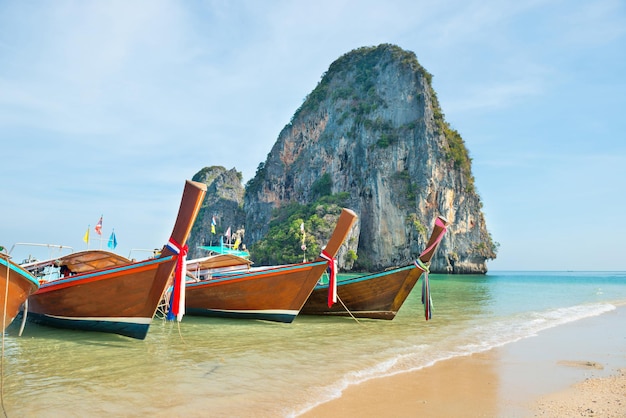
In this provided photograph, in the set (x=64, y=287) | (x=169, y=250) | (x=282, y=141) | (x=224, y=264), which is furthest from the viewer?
(x=282, y=141)

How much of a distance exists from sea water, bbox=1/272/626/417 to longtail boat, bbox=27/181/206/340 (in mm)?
336

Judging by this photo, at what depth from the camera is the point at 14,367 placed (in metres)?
6.43

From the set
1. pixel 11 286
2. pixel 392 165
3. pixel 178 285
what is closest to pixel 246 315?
pixel 178 285

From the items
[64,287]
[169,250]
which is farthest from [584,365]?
[64,287]

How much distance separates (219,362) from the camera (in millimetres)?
6781

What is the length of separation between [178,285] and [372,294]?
6.02 m

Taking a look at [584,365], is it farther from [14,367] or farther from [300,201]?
[300,201]

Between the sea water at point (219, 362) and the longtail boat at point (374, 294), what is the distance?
408 mm

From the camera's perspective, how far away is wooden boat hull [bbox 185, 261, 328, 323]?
10.4 metres

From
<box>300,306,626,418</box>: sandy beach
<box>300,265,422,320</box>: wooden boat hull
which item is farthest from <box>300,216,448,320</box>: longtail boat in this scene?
<box>300,306,626,418</box>: sandy beach

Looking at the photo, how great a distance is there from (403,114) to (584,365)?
58.9 m

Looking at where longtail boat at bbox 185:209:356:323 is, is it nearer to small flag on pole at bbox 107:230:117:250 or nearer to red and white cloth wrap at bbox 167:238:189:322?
red and white cloth wrap at bbox 167:238:189:322

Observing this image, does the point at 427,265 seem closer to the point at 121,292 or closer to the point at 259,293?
the point at 259,293

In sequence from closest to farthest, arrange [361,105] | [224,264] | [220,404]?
[220,404], [224,264], [361,105]
